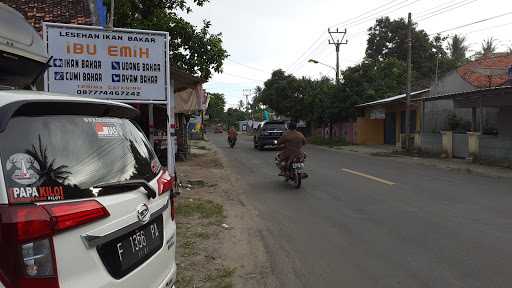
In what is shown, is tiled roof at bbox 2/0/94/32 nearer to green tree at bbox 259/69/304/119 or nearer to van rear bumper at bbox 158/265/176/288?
van rear bumper at bbox 158/265/176/288

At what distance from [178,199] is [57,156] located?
25.4 feet

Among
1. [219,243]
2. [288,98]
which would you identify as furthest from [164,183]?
[288,98]

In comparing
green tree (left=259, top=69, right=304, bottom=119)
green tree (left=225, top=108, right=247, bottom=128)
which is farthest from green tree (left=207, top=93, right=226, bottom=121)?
green tree (left=259, top=69, right=304, bottom=119)

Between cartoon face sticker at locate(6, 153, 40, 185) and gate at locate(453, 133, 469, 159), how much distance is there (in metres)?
21.5

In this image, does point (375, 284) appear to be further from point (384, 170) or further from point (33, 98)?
point (384, 170)

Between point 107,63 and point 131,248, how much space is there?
6567mm

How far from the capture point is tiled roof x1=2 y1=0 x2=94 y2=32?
16.9 metres

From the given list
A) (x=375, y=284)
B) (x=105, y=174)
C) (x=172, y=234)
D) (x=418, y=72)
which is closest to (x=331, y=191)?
(x=375, y=284)

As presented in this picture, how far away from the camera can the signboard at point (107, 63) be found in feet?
28.0

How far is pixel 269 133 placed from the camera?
29.6 m

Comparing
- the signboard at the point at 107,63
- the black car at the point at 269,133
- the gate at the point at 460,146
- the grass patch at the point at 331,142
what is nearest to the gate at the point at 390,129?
the grass patch at the point at 331,142

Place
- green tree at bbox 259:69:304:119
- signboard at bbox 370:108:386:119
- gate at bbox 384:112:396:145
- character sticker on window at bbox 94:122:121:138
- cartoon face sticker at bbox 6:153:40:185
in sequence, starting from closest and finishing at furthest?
cartoon face sticker at bbox 6:153:40:185
character sticker on window at bbox 94:122:121:138
signboard at bbox 370:108:386:119
gate at bbox 384:112:396:145
green tree at bbox 259:69:304:119

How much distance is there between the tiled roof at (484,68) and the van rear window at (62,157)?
1082 inches

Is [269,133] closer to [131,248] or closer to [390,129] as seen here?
[390,129]
